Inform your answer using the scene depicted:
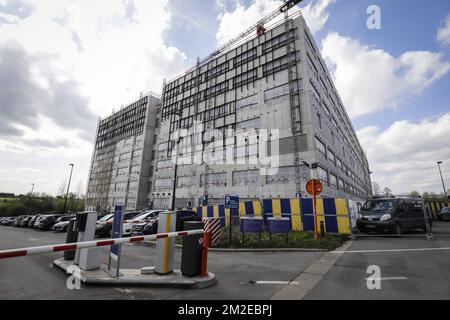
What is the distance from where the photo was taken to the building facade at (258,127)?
99.2 feet

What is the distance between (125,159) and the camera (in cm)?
6184

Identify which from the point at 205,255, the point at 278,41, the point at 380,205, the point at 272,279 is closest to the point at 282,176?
the point at 380,205

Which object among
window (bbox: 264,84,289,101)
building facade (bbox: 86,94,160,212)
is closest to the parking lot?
window (bbox: 264,84,289,101)

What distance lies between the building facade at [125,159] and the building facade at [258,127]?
9.27 meters

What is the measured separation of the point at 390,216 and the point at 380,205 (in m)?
0.94

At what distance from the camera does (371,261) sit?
635 cm

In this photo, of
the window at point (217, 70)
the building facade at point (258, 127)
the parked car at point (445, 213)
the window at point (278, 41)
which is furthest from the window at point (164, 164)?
the parked car at point (445, 213)

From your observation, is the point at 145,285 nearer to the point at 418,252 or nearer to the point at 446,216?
the point at 418,252

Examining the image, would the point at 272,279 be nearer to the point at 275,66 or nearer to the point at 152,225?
the point at 152,225

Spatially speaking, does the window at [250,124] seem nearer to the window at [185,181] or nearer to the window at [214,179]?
the window at [214,179]

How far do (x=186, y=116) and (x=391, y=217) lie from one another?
43.3 m

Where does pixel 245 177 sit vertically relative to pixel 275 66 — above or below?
below

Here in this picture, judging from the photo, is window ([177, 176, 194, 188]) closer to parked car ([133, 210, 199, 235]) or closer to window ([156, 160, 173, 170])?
window ([156, 160, 173, 170])
